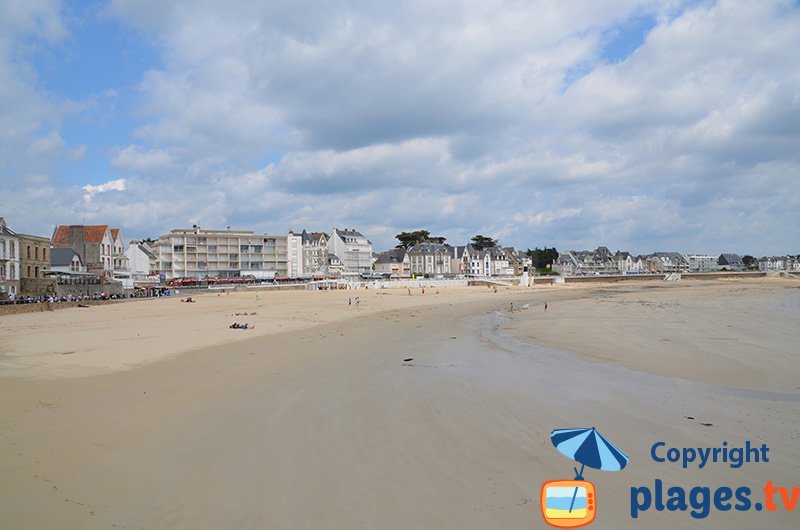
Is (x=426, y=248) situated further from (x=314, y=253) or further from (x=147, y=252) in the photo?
(x=147, y=252)

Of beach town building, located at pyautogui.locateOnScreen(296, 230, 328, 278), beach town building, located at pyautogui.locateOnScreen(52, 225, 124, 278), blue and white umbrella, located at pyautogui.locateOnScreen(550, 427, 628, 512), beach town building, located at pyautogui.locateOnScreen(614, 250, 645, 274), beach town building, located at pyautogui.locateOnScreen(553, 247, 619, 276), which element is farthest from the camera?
beach town building, located at pyautogui.locateOnScreen(614, 250, 645, 274)

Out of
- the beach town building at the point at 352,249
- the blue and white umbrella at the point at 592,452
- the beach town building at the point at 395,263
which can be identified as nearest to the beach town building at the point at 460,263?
the beach town building at the point at 395,263

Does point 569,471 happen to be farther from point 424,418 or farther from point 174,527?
point 174,527

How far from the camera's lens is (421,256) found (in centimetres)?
13000

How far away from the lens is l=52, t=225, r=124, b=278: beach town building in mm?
68750

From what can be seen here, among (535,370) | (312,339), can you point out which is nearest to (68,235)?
(312,339)

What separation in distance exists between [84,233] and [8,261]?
29.5 meters

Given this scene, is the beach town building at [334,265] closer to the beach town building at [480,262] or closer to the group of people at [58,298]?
the beach town building at [480,262]

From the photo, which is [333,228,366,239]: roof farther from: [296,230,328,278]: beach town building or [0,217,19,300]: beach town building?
[0,217,19,300]: beach town building

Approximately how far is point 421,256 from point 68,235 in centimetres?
7982

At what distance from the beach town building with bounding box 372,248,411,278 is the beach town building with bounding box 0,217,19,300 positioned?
91154 mm

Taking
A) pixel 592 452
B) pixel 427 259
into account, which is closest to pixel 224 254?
pixel 427 259

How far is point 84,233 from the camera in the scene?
229ft

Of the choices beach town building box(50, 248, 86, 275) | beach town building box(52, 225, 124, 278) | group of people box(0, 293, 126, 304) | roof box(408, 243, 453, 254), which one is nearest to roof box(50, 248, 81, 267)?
beach town building box(50, 248, 86, 275)
